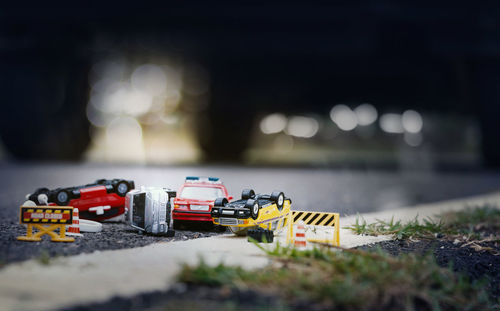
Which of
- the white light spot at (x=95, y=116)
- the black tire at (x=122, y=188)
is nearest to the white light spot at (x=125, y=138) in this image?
the white light spot at (x=95, y=116)

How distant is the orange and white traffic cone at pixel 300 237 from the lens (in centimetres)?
773

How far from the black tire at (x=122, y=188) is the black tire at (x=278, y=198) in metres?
3.12

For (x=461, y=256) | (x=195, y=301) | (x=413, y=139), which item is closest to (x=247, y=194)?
(x=195, y=301)

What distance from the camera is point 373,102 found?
3759 centimetres

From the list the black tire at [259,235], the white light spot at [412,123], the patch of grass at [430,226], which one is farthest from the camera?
the white light spot at [412,123]

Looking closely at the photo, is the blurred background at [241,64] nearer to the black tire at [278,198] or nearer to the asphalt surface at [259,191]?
the asphalt surface at [259,191]

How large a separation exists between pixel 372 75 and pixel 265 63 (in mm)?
7186

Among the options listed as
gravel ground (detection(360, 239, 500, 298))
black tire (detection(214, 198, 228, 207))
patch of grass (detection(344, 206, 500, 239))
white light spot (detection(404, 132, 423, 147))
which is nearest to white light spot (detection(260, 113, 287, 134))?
white light spot (detection(404, 132, 423, 147))

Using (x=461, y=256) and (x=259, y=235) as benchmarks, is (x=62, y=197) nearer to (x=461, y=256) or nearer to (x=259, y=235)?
(x=259, y=235)

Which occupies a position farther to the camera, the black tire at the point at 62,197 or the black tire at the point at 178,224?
the black tire at the point at 178,224

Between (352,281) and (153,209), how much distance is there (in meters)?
3.96

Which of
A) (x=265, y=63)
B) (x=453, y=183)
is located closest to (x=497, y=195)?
(x=453, y=183)

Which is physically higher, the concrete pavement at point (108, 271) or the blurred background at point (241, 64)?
the blurred background at point (241, 64)

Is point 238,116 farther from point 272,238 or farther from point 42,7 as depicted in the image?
point 272,238
